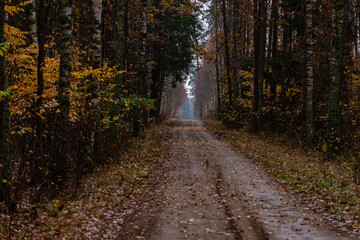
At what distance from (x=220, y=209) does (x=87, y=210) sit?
3376 millimetres

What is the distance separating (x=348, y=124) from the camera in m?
14.8

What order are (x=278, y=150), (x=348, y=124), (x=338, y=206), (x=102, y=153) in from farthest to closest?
1. (x=278, y=150)
2. (x=348, y=124)
3. (x=102, y=153)
4. (x=338, y=206)

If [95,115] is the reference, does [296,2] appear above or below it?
above

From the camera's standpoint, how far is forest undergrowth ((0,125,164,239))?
6.48 metres

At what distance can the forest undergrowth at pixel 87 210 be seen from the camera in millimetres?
6480

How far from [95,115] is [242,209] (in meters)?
6.04

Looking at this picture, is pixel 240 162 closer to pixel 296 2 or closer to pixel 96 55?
pixel 96 55

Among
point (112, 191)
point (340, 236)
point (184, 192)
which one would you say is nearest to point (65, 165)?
point (112, 191)

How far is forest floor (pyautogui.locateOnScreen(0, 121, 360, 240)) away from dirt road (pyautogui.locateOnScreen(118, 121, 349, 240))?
2 centimetres

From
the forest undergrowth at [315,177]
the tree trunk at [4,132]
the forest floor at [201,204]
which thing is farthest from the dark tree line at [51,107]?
the forest undergrowth at [315,177]

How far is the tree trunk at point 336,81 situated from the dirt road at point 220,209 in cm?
372

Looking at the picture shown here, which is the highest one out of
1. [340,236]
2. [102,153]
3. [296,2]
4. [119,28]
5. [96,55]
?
[296,2]

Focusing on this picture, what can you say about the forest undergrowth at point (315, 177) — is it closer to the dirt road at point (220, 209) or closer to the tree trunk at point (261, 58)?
the dirt road at point (220, 209)

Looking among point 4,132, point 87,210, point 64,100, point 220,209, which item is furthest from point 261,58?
point 4,132
